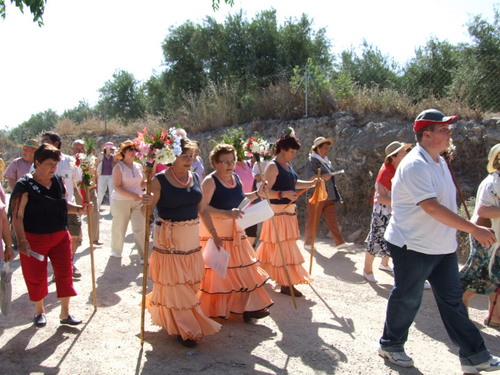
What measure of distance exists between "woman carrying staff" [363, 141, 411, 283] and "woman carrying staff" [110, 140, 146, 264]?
3.59m

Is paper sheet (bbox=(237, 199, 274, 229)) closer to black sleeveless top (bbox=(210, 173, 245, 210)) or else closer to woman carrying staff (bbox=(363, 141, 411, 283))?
black sleeveless top (bbox=(210, 173, 245, 210))

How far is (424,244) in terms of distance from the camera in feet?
12.1

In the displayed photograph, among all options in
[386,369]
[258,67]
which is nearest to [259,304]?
[386,369]

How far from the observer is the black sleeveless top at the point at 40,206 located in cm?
446

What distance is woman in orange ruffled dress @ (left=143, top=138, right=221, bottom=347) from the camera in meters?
4.38

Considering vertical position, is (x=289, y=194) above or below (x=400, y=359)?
above

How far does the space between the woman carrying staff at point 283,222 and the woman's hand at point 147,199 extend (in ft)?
6.19

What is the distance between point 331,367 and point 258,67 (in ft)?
47.5

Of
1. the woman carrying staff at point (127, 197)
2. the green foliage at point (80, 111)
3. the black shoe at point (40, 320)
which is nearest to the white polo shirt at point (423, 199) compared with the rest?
the black shoe at point (40, 320)

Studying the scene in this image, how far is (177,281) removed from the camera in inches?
172

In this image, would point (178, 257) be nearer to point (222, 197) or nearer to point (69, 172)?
point (222, 197)

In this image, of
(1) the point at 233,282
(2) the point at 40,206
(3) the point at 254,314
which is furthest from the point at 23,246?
(3) the point at 254,314

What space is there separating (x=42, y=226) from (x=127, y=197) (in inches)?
113

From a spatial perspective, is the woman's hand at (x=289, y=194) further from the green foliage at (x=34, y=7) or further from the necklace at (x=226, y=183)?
the green foliage at (x=34, y=7)
